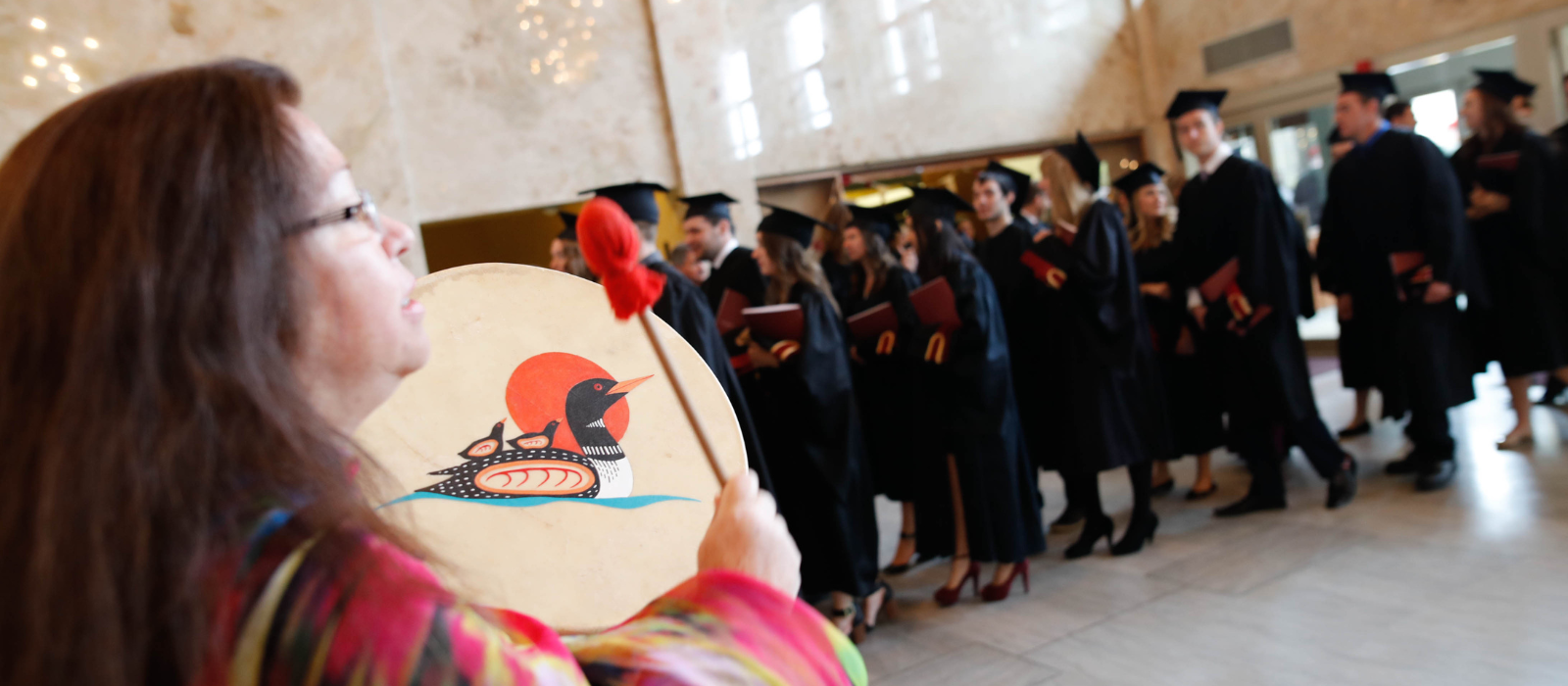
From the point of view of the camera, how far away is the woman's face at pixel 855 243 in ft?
15.0

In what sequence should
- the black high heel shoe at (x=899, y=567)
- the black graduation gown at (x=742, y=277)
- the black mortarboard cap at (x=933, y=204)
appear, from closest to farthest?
the black mortarboard cap at (x=933, y=204) → the black high heel shoe at (x=899, y=567) → the black graduation gown at (x=742, y=277)

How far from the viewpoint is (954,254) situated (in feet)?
14.0

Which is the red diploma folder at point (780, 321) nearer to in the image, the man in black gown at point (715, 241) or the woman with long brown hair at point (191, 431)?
the man in black gown at point (715, 241)

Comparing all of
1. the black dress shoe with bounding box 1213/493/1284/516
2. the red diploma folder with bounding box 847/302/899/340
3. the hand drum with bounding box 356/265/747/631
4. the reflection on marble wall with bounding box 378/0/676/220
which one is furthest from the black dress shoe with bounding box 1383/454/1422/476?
the reflection on marble wall with bounding box 378/0/676/220

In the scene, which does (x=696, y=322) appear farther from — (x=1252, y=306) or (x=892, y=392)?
(x=1252, y=306)

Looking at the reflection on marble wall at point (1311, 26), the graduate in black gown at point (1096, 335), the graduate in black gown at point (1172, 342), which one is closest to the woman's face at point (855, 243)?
the graduate in black gown at point (1096, 335)

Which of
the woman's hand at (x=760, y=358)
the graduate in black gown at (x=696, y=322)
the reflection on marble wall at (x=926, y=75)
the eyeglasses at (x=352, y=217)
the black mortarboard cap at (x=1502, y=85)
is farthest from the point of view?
the reflection on marble wall at (x=926, y=75)

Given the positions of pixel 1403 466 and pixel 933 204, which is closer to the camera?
pixel 933 204

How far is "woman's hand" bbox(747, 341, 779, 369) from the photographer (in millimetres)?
4074

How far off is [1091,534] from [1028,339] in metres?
1.08

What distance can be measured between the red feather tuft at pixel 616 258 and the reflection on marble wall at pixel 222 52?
6148mm

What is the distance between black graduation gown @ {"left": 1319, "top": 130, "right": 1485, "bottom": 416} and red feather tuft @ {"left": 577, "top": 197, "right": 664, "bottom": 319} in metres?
4.76

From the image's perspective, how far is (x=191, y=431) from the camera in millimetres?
616

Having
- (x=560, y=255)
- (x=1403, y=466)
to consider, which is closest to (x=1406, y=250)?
(x=1403, y=466)
